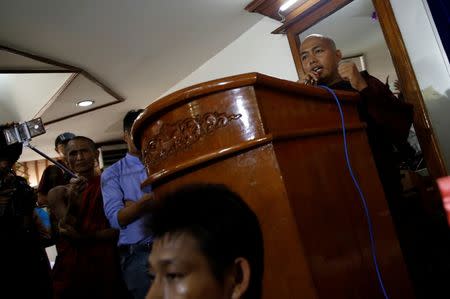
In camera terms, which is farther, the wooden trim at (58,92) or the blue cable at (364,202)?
the wooden trim at (58,92)

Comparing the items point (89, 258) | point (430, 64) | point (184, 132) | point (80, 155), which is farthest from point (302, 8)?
point (89, 258)

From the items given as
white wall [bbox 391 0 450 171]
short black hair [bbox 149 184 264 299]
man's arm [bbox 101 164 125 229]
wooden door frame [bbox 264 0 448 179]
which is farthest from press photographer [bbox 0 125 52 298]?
white wall [bbox 391 0 450 171]

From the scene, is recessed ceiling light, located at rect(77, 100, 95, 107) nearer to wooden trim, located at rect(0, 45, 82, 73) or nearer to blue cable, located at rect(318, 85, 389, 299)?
wooden trim, located at rect(0, 45, 82, 73)

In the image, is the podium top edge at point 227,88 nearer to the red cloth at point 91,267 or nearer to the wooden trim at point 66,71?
the red cloth at point 91,267

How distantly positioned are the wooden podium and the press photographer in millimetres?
1470

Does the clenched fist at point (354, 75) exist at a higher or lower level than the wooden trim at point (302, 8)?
lower

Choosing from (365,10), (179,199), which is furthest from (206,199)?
(365,10)

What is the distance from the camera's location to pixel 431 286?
156 centimetres

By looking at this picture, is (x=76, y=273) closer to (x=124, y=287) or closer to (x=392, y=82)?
(x=124, y=287)

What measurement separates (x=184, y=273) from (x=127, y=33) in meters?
2.72

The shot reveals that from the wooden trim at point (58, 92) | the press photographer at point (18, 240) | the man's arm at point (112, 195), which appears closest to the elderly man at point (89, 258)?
the press photographer at point (18, 240)

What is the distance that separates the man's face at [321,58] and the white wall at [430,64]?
0.73 metres

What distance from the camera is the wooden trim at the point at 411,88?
2.02 meters

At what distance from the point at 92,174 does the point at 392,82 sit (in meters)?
2.16
